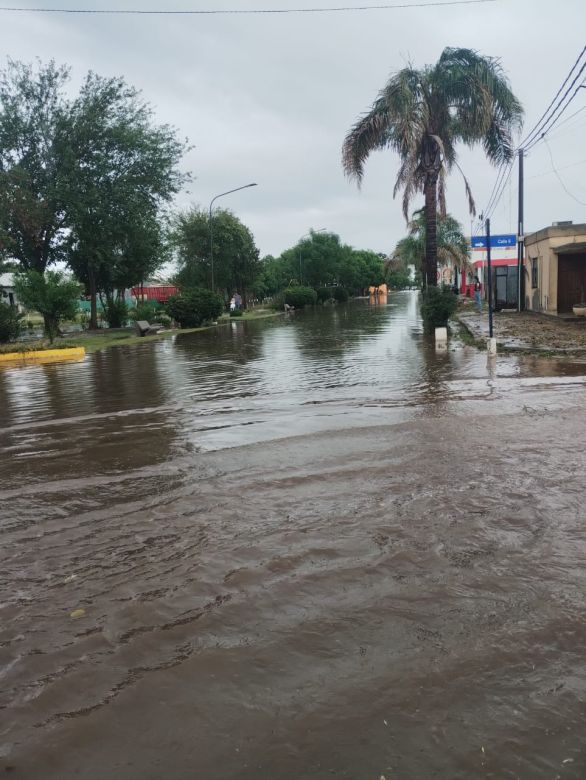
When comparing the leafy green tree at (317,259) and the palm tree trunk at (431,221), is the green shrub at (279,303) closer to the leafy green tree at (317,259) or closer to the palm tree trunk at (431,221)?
the leafy green tree at (317,259)

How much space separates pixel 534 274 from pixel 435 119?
41.5ft

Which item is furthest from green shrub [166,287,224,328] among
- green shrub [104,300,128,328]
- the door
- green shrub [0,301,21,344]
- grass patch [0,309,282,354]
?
the door

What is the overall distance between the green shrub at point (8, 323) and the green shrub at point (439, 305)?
16.3 metres

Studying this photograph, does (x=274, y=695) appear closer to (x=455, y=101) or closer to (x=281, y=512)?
(x=281, y=512)

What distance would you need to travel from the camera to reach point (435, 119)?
20141 millimetres

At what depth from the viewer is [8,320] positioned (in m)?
24.7

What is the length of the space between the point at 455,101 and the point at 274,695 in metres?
20.9

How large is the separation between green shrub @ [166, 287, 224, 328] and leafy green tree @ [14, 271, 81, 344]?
9099 millimetres

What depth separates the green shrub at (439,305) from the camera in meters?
19.2

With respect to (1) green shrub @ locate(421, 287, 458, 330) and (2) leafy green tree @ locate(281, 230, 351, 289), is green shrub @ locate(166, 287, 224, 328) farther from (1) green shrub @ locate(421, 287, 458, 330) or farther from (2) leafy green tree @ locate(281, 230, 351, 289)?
(2) leafy green tree @ locate(281, 230, 351, 289)

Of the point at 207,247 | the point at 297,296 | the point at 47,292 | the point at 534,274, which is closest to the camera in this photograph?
the point at 47,292

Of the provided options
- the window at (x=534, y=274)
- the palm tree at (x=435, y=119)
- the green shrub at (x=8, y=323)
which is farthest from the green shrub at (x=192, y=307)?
the window at (x=534, y=274)

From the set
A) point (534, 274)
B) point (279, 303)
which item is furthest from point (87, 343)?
point (279, 303)

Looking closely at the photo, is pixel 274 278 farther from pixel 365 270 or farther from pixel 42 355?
pixel 42 355
